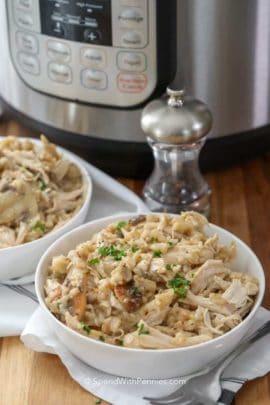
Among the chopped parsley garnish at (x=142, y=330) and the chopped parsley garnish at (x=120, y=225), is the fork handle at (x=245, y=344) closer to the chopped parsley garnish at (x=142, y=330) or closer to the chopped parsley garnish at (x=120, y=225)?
the chopped parsley garnish at (x=142, y=330)

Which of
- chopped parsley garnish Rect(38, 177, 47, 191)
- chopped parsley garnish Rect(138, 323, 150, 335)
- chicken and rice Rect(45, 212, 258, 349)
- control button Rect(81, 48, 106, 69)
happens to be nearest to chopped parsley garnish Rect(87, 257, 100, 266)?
chicken and rice Rect(45, 212, 258, 349)

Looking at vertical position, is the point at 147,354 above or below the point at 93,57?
below

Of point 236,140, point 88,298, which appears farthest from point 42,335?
point 236,140

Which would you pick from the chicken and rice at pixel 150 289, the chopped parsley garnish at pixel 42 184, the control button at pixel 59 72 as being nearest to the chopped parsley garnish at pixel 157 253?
the chicken and rice at pixel 150 289

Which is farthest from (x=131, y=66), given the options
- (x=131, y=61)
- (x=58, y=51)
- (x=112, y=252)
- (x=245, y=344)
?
(x=245, y=344)

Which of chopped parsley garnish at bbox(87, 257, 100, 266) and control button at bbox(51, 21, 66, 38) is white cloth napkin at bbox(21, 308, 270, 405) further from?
control button at bbox(51, 21, 66, 38)

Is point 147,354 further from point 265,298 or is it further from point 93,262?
point 265,298
